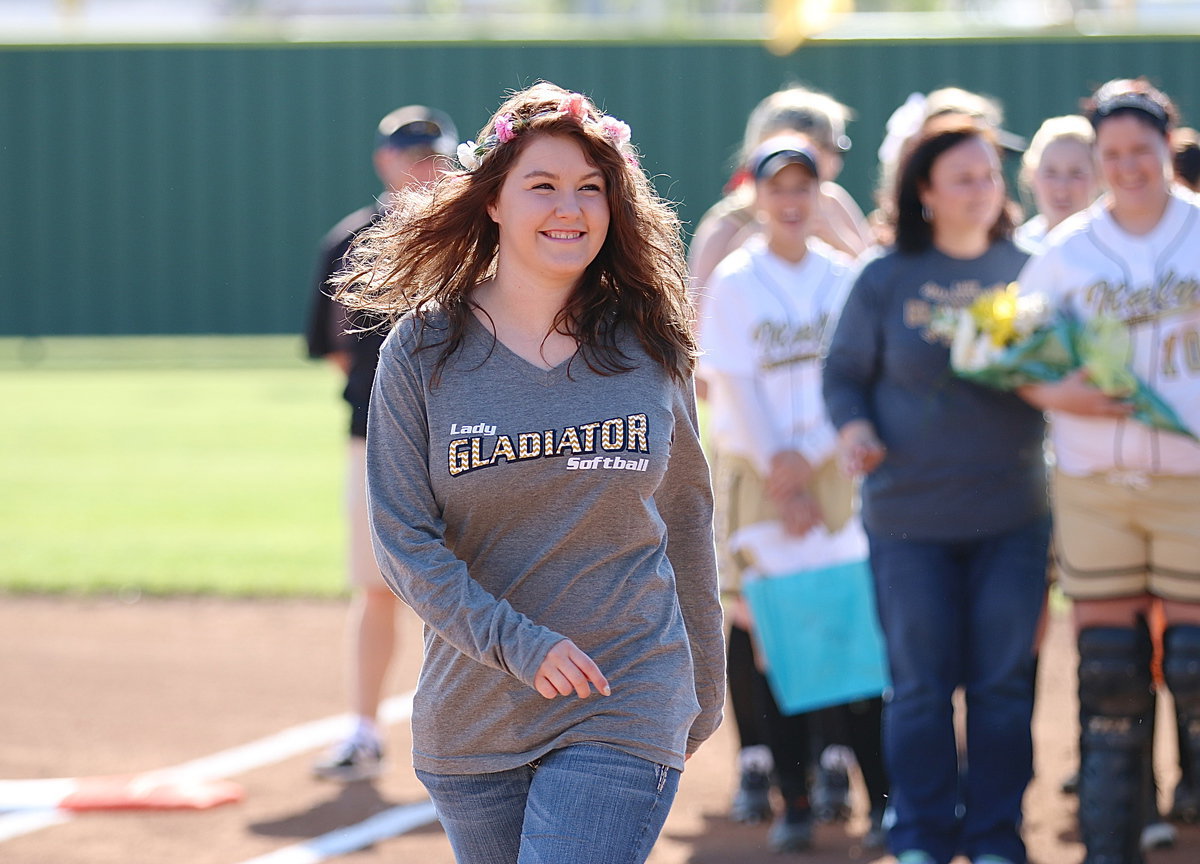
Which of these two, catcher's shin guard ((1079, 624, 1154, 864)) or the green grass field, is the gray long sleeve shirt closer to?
catcher's shin guard ((1079, 624, 1154, 864))

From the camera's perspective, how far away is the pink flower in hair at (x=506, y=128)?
127 inches

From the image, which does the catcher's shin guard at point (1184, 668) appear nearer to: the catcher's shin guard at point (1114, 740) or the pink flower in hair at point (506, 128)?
the catcher's shin guard at point (1114, 740)

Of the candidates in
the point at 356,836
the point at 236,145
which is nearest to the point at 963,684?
the point at 356,836

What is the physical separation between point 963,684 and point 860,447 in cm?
79

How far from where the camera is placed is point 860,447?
4922 mm

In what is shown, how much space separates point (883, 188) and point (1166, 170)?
971mm

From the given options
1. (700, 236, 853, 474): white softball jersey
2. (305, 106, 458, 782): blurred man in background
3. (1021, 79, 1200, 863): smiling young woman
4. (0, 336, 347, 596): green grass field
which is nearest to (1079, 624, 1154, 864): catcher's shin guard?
(1021, 79, 1200, 863): smiling young woman

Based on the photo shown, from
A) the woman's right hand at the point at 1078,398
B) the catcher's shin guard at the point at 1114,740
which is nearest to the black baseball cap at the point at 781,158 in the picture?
the woman's right hand at the point at 1078,398

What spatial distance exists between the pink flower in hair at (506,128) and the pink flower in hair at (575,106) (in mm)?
99

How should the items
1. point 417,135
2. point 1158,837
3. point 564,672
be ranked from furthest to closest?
point 417,135
point 1158,837
point 564,672

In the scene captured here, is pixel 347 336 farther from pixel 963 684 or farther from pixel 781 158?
pixel 963 684

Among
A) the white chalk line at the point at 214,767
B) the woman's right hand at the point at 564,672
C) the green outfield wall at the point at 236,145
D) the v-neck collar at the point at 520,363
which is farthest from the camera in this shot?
the green outfield wall at the point at 236,145

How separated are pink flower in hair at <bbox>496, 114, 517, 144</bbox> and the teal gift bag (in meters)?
2.56

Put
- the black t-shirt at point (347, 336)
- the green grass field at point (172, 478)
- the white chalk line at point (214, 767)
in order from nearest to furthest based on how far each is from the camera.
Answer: the white chalk line at point (214, 767)
the black t-shirt at point (347, 336)
the green grass field at point (172, 478)
